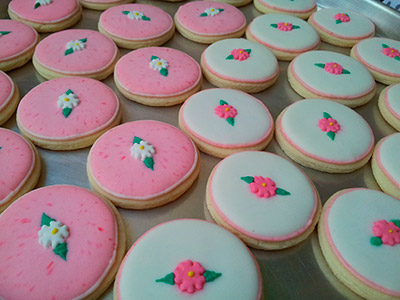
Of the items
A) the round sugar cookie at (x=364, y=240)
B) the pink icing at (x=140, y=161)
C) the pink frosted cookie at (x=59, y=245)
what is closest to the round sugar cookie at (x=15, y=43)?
the pink icing at (x=140, y=161)

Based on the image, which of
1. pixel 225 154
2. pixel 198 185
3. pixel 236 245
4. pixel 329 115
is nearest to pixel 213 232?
pixel 236 245

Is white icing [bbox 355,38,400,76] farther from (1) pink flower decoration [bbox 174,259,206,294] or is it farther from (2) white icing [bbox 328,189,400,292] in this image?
(1) pink flower decoration [bbox 174,259,206,294]

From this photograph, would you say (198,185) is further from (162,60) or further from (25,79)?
(25,79)

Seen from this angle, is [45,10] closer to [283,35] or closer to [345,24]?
[283,35]

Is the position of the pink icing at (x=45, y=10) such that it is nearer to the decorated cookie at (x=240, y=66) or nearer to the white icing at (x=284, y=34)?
the decorated cookie at (x=240, y=66)

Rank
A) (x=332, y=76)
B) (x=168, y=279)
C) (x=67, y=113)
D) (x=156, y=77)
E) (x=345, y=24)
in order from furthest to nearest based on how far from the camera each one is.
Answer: (x=345, y=24), (x=332, y=76), (x=156, y=77), (x=67, y=113), (x=168, y=279)

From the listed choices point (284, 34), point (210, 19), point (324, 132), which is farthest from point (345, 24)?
point (324, 132)

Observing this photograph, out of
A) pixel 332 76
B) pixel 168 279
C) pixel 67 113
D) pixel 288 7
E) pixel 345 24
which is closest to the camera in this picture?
pixel 168 279
